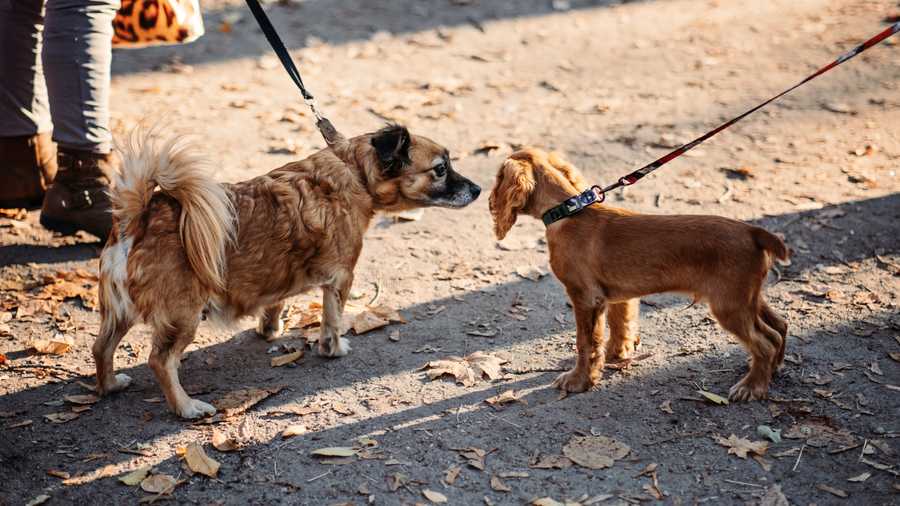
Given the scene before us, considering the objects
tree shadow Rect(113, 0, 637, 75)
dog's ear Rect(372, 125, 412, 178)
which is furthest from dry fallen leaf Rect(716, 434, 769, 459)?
tree shadow Rect(113, 0, 637, 75)

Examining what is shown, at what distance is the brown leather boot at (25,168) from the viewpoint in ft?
21.7

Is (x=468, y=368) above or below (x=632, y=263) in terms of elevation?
below

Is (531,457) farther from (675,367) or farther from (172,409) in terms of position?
(172,409)

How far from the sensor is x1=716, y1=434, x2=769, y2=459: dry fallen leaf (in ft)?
13.8

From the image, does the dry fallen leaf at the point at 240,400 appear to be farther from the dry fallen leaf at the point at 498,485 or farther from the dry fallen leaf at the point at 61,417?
the dry fallen leaf at the point at 498,485

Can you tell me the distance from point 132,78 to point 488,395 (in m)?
6.75

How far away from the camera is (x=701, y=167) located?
7609mm

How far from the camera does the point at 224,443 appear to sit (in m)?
4.36

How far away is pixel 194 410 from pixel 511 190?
2.18 meters

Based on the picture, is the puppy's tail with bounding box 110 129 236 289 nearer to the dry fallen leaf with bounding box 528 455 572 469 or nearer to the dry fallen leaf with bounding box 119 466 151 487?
the dry fallen leaf with bounding box 119 466 151 487

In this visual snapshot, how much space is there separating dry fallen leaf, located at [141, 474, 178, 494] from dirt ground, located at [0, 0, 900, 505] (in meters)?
0.05

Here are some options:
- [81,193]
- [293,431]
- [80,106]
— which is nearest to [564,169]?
[293,431]

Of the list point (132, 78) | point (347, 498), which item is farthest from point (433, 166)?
point (132, 78)

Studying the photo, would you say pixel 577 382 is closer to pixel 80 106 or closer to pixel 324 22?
pixel 80 106
